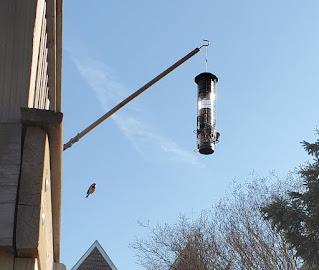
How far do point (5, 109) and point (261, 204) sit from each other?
1929 centimetres

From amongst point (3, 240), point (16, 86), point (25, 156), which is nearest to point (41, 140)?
point (25, 156)

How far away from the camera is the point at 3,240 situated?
6.96ft

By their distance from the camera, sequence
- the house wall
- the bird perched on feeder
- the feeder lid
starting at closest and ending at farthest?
1. the house wall
2. the bird perched on feeder
3. the feeder lid

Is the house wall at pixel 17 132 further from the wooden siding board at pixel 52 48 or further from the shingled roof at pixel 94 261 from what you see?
the shingled roof at pixel 94 261

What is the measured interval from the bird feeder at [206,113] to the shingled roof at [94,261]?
539 inches

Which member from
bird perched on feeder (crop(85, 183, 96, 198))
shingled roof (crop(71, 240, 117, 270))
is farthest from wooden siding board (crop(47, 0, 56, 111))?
shingled roof (crop(71, 240, 117, 270))

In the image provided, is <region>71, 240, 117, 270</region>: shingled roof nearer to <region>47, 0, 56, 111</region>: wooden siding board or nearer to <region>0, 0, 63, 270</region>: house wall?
<region>47, 0, 56, 111</region>: wooden siding board

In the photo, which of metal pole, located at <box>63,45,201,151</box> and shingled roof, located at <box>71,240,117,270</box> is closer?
metal pole, located at <box>63,45,201,151</box>

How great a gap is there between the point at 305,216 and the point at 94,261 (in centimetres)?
811

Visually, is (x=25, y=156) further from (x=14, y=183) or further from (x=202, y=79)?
(x=202, y=79)

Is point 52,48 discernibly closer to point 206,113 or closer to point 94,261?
point 206,113

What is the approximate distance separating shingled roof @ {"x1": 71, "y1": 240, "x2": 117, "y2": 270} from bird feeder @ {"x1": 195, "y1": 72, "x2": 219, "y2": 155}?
44.9ft

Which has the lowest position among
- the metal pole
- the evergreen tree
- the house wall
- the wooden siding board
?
the house wall

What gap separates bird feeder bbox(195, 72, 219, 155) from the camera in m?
7.91
